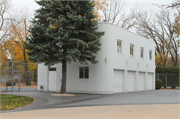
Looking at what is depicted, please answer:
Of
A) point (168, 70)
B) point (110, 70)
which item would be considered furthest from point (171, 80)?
point (110, 70)

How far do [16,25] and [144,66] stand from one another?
75.5ft

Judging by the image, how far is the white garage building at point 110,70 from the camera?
1939 cm

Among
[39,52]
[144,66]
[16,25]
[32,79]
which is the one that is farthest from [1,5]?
[144,66]

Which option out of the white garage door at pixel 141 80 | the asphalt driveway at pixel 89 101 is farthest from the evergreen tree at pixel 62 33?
the white garage door at pixel 141 80

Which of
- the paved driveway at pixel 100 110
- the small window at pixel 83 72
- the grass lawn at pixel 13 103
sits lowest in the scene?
the grass lawn at pixel 13 103

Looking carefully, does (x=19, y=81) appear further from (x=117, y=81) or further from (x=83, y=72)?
(x=117, y=81)

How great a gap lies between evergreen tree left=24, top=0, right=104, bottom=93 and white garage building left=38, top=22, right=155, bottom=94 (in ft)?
7.17

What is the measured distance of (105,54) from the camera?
19438mm

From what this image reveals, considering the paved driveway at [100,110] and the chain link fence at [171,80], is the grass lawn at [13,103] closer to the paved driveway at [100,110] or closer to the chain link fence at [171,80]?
the paved driveway at [100,110]

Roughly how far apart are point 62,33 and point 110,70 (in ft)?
18.9

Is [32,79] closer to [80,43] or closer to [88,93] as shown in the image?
[88,93]

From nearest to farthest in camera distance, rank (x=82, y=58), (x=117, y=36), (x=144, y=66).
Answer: (x=82, y=58), (x=117, y=36), (x=144, y=66)

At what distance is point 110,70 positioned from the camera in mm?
19484

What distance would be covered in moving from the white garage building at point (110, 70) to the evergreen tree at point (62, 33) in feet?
7.17
